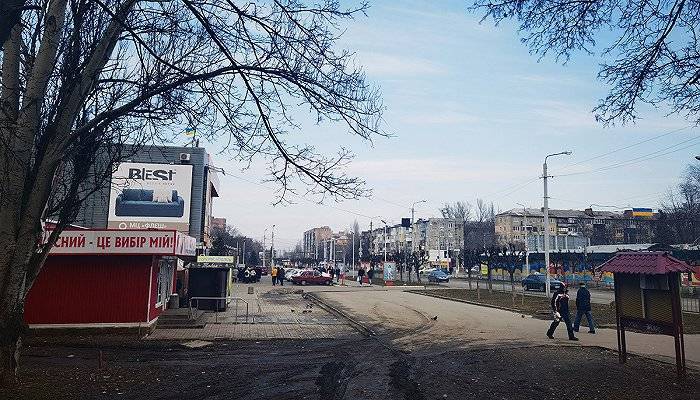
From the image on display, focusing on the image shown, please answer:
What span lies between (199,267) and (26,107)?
14480mm

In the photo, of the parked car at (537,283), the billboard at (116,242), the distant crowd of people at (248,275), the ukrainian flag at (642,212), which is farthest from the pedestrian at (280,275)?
the ukrainian flag at (642,212)

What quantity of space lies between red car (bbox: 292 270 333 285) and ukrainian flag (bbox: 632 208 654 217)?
55900 millimetres

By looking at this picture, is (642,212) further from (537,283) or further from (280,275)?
(280,275)

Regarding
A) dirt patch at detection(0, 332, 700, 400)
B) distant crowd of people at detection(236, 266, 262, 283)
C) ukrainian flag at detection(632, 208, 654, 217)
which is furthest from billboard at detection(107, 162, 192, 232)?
ukrainian flag at detection(632, 208, 654, 217)

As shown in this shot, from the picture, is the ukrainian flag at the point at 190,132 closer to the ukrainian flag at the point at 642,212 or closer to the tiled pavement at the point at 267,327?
the tiled pavement at the point at 267,327

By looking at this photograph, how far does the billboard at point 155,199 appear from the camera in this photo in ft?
150

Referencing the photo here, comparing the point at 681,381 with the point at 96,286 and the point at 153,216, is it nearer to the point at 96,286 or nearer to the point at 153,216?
the point at 96,286

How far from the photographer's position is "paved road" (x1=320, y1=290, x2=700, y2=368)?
1413cm

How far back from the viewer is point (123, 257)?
50.1ft

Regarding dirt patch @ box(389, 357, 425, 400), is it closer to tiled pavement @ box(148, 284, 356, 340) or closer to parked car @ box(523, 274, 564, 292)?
tiled pavement @ box(148, 284, 356, 340)

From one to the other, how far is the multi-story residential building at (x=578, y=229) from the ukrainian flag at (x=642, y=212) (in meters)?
0.55

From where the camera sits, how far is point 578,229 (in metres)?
99.8

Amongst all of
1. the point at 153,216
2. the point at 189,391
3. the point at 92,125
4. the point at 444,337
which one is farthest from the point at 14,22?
the point at 153,216

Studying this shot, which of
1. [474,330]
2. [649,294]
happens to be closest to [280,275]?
[474,330]
